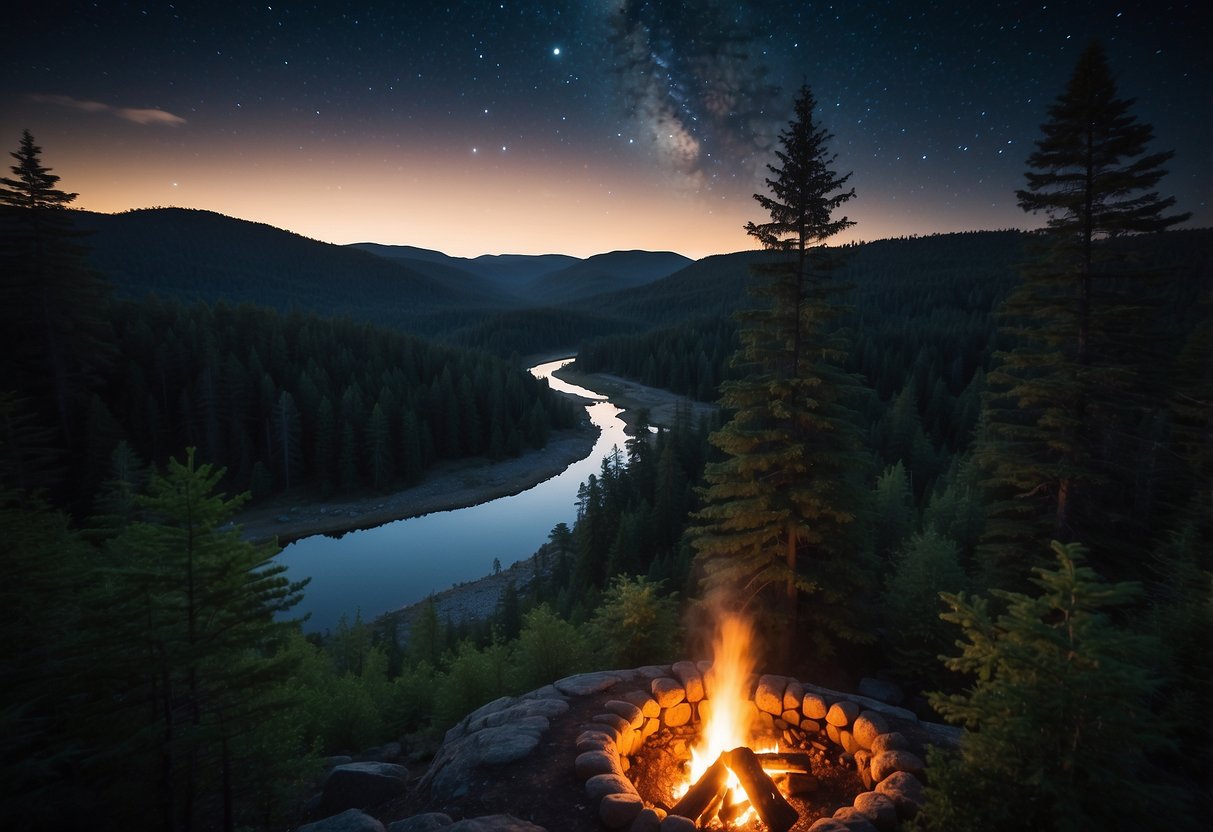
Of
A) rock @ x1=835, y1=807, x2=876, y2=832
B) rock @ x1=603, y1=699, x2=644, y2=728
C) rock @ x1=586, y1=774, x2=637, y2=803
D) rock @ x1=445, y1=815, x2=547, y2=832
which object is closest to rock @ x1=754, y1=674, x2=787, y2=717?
rock @ x1=603, y1=699, x2=644, y2=728

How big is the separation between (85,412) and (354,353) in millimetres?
31446

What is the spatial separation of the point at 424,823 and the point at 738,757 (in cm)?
500

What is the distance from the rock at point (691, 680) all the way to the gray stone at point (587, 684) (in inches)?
53.9

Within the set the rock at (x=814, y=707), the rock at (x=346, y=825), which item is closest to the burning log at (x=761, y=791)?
the rock at (x=814, y=707)

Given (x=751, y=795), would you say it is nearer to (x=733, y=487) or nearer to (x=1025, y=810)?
(x=1025, y=810)

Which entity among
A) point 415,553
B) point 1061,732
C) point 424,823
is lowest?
point 415,553

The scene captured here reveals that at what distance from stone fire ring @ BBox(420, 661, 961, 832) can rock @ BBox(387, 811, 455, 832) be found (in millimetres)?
760

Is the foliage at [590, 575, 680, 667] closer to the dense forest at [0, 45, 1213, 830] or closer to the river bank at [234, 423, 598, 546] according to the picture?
the dense forest at [0, 45, 1213, 830]

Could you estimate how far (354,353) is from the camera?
72375 mm

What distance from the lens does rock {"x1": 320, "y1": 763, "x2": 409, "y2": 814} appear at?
888 cm

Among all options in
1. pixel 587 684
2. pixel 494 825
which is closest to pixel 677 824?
pixel 494 825

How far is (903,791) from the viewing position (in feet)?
24.7

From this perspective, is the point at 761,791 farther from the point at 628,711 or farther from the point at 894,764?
the point at 628,711

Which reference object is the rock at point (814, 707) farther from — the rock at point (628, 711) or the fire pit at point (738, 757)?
the rock at point (628, 711)
